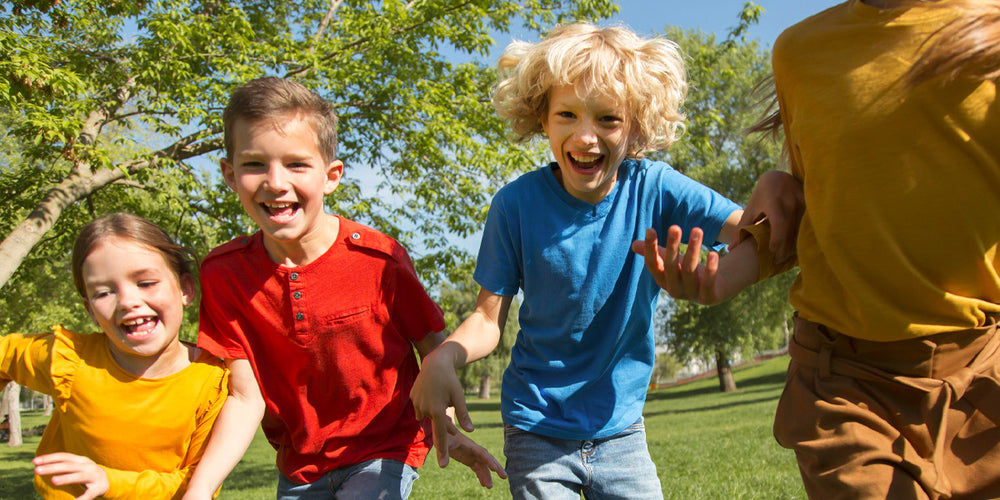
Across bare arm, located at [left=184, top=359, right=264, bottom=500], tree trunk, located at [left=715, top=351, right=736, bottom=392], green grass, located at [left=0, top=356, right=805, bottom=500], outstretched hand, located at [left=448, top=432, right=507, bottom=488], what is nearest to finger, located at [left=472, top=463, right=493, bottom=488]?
outstretched hand, located at [left=448, top=432, right=507, bottom=488]

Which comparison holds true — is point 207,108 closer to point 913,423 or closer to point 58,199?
point 58,199

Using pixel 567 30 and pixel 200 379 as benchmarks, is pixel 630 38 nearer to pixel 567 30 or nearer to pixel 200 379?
pixel 567 30

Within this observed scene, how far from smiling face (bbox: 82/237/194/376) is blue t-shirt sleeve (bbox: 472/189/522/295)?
1.04 meters

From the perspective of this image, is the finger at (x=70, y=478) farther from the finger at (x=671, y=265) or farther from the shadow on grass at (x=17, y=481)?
the shadow on grass at (x=17, y=481)

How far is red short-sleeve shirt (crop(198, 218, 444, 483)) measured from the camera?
9.16 ft

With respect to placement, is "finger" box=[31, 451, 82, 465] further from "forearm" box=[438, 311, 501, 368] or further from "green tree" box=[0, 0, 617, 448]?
"green tree" box=[0, 0, 617, 448]

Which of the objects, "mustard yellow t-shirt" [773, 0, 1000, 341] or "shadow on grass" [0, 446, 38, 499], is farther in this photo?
"shadow on grass" [0, 446, 38, 499]

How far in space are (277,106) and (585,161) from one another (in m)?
1.08

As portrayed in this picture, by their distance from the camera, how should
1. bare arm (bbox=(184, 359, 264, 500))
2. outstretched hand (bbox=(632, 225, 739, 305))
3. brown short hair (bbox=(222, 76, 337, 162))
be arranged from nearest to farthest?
outstretched hand (bbox=(632, 225, 739, 305)), bare arm (bbox=(184, 359, 264, 500)), brown short hair (bbox=(222, 76, 337, 162))

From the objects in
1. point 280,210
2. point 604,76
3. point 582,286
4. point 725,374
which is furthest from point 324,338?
point 725,374

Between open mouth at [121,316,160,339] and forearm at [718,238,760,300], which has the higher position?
open mouth at [121,316,160,339]

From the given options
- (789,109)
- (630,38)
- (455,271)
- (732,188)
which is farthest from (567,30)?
(732,188)

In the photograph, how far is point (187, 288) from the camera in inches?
118

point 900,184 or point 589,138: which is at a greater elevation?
point 589,138
